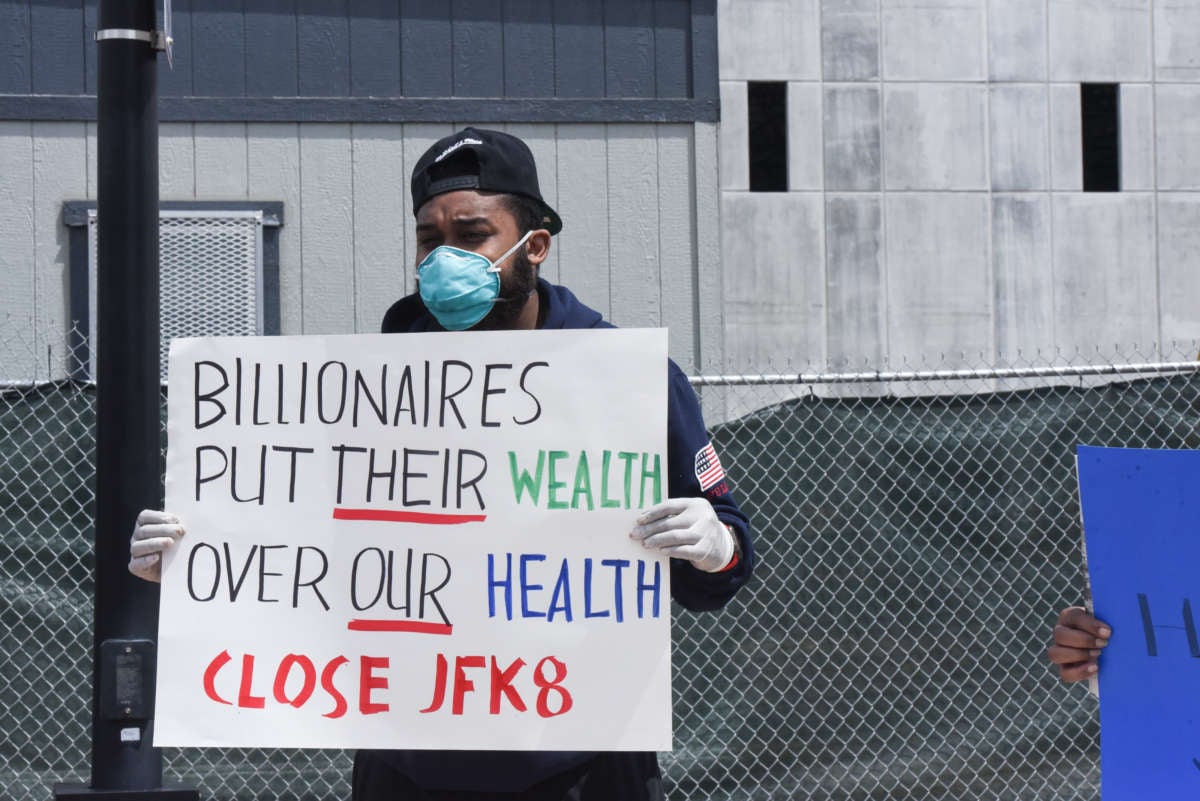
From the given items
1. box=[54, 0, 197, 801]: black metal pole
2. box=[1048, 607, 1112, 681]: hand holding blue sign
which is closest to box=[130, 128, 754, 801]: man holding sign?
box=[1048, 607, 1112, 681]: hand holding blue sign

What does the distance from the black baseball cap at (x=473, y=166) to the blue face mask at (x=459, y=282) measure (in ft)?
0.34

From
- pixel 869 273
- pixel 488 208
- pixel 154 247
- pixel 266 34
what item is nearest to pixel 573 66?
pixel 266 34

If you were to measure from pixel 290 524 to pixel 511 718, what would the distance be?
1.69 feet

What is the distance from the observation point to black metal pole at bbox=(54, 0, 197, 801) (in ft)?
10.8

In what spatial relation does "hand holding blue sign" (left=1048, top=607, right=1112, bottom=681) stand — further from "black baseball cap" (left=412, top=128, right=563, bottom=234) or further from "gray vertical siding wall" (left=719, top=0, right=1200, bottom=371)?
"gray vertical siding wall" (left=719, top=0, right=1200, bottom=371)

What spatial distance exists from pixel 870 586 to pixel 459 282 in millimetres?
3447

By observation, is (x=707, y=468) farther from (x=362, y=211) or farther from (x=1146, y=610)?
(x=362, y=211)

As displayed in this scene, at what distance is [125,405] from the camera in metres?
3.32

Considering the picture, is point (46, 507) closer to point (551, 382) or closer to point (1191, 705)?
point (551, 382)

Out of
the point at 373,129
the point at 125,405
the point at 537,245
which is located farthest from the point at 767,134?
the point at 537,245

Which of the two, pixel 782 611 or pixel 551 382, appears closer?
pixel 551 382

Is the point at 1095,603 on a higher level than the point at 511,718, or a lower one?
higher

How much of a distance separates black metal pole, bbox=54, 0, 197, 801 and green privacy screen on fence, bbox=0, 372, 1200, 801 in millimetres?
2210

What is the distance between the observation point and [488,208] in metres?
2.60
